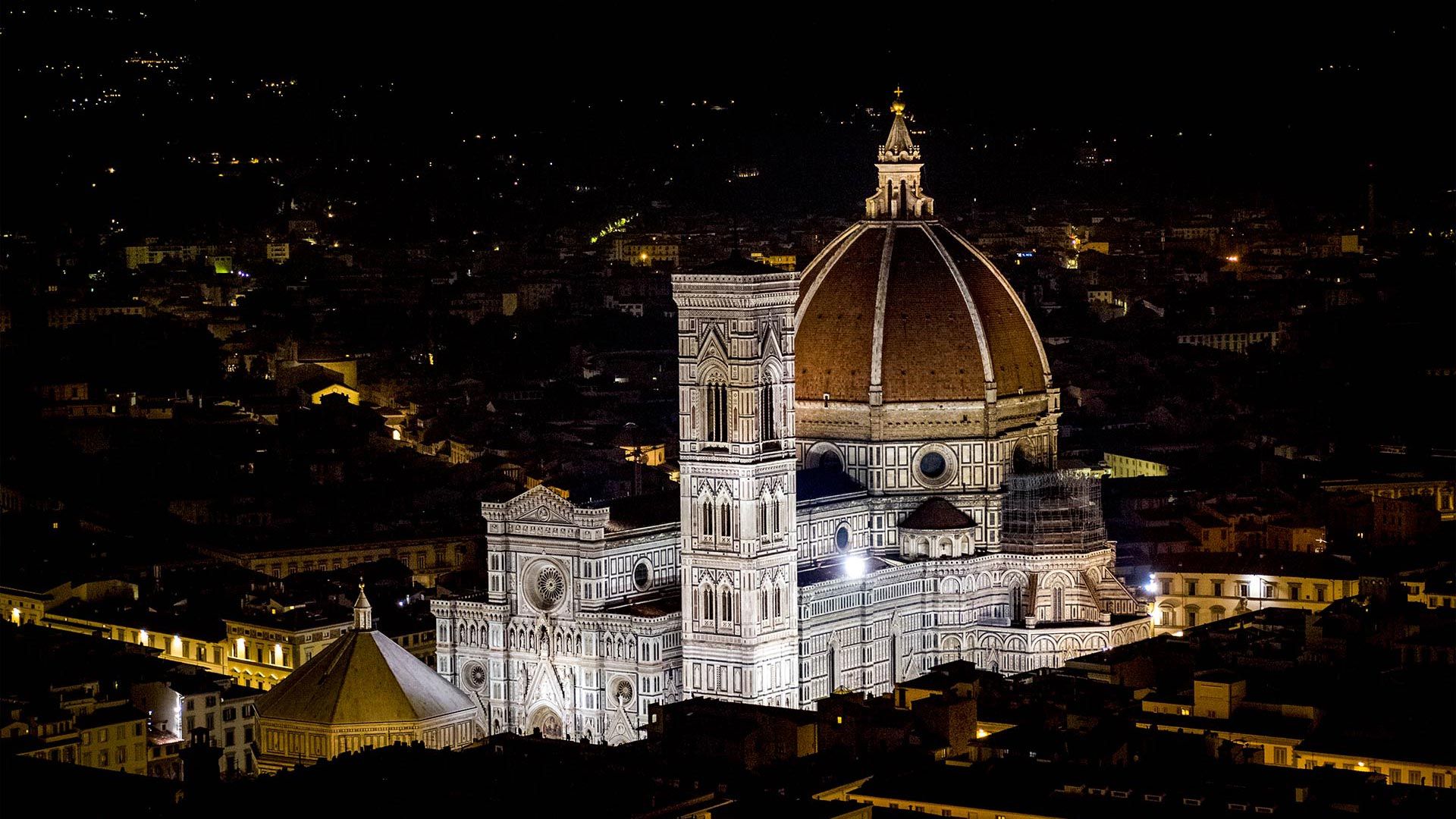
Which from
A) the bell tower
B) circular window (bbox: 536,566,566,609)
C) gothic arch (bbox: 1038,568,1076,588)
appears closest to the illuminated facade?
the bell tower

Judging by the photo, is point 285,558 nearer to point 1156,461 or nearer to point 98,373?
point 1156,461

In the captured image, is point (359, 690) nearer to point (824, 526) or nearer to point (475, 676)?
point (475, 676)

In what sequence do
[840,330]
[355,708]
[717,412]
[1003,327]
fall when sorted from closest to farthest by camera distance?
[355,708], [717,412], [840,330], [1003,327]

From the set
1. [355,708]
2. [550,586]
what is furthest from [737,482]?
[355,708]

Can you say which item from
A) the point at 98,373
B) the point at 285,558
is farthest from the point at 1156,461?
the point at 98,373

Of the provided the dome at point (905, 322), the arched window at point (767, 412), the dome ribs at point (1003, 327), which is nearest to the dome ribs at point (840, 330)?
the dome at point (905, 322)

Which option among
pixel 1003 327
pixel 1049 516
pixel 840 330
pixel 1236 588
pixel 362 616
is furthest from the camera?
pixel 1236 588
